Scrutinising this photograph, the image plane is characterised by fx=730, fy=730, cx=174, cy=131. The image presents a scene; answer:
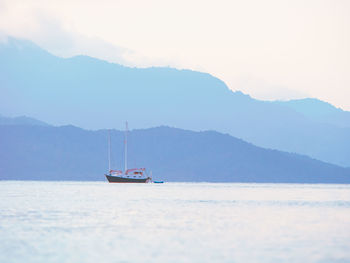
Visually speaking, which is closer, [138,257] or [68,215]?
[138,257]

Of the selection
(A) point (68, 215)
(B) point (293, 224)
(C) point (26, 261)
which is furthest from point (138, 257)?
(A) point (68, 215)

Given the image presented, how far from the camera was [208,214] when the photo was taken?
7456 centimetres

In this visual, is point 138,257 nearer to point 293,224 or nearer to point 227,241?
point 227,241

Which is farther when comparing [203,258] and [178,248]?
[178,248]

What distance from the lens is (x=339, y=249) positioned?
44.2 metres

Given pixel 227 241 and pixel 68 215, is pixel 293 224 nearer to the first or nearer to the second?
pixel 227 241

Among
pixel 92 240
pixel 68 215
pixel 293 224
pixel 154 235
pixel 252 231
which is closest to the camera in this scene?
pixel 92 240

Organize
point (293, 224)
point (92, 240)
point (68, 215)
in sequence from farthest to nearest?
point (68, 215)
point (293, 224)
point (92, 240)

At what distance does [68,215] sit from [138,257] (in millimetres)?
31993

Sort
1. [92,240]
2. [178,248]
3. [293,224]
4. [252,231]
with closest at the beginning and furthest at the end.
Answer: [178,248], [92,240], [252,231], [293,224]

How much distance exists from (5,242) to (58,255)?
6882 mm

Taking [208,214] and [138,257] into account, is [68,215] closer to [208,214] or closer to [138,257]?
[208,214]

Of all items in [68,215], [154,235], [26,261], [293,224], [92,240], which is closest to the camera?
[26,261]

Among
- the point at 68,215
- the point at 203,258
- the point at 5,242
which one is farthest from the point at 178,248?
the point at 68,215
